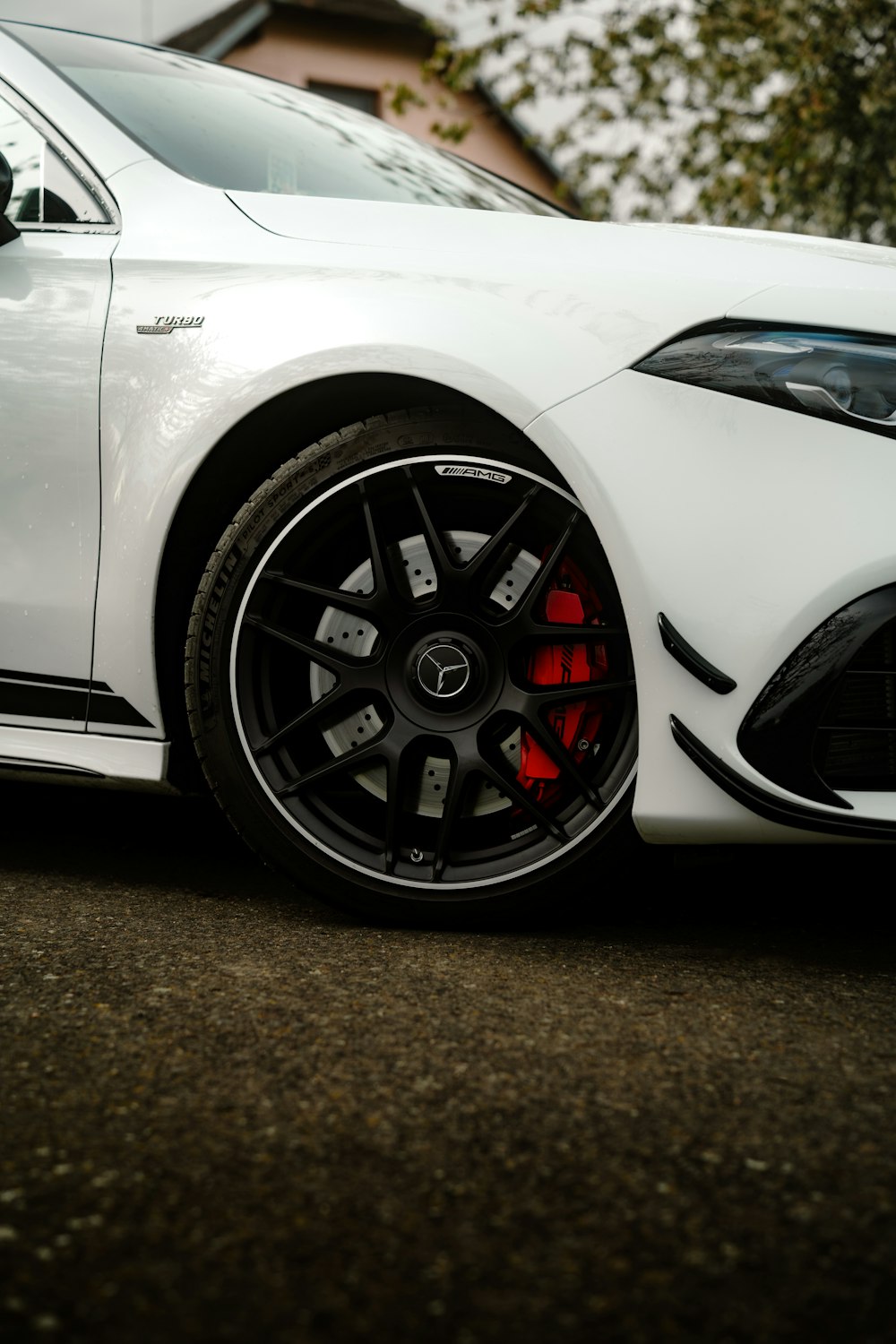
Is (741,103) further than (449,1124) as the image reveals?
Yes

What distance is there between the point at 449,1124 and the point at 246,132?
82.7 inches

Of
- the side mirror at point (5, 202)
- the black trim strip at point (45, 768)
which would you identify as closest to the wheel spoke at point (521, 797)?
the black trim strip at point (45, 768)

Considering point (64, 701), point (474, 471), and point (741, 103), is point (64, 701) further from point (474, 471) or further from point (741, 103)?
point (741, 103)

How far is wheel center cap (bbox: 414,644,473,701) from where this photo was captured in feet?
6.96

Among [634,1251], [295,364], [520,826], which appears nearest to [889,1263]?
[634,1251]

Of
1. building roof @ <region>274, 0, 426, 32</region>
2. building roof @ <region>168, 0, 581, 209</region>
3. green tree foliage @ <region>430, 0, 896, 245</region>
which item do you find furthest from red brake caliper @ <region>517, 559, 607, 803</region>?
building roof @ <region>274, 0, 426, 32</region>

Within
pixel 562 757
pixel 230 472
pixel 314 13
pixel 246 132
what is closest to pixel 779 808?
pixel 562 757

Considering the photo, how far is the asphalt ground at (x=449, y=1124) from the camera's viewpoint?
1138 mm

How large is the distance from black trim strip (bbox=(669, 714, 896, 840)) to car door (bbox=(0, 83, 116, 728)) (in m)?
1.09

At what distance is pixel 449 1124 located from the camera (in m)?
1.47

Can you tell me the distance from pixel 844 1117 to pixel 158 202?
1.83 m

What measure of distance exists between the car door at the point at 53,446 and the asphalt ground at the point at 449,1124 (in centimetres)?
43

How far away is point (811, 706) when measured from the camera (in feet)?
6.26

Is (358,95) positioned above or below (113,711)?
above
